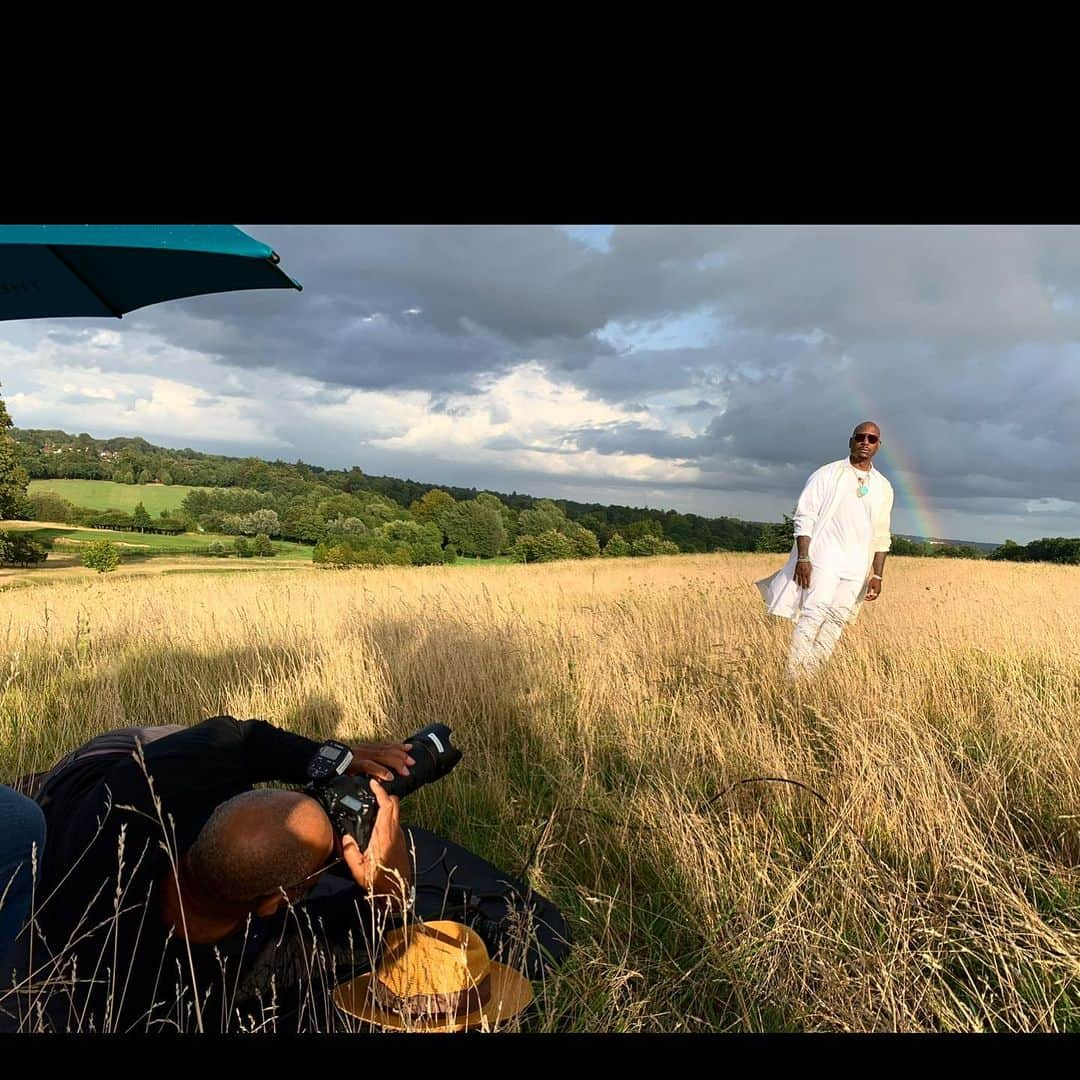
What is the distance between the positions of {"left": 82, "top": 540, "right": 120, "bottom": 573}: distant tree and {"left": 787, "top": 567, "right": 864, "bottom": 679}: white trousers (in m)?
16.4

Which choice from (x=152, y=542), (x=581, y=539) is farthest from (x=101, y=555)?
(x=581, y=539)

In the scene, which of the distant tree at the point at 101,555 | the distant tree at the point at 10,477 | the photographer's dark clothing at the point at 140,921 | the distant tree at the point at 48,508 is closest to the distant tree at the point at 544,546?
the distant tree at the point at 101,555

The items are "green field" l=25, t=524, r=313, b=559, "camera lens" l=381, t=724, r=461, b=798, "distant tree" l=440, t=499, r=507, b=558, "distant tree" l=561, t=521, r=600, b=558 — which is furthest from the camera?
"distant tree" l=561, t=521, r=600, b=558

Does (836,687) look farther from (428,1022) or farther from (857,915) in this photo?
(428,1022)

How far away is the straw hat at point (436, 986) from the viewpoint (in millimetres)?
1661

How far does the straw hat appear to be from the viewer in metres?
1.66

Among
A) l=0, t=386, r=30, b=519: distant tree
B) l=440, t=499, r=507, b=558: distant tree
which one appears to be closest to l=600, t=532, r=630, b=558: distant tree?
l=440, t=499, r=507, b=558: distant tree

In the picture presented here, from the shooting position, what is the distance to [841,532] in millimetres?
5070

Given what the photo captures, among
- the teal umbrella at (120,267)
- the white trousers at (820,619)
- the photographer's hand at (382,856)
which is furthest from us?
the white trousers at (820,619)

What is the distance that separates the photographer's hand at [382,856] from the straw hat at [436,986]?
5.1 inches

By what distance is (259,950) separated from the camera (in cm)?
195

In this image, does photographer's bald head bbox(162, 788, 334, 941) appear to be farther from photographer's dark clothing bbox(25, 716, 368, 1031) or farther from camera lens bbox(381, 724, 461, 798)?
camera lens bbox(381, 724, 461, 798)

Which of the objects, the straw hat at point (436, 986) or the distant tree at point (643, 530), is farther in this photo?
the distant tree at point (643, 530)

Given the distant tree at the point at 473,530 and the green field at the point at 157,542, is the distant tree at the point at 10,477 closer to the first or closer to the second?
the green field at the point at 157,542
